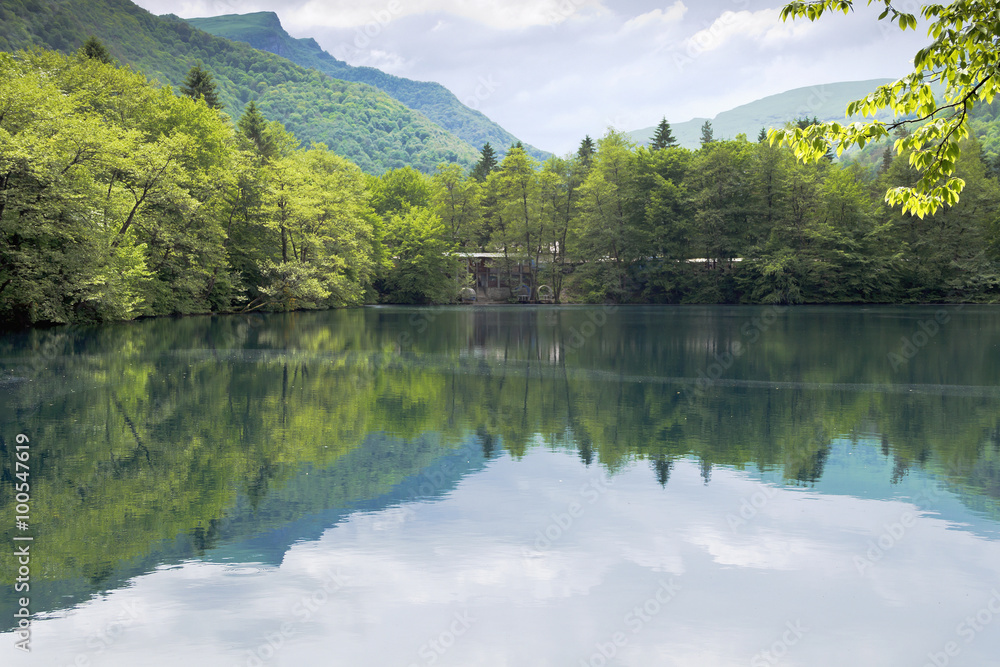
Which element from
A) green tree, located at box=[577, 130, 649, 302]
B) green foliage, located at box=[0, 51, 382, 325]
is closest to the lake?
green foliage, located at box=[0, 51, 382, 325]

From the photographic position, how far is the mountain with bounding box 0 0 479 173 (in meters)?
148

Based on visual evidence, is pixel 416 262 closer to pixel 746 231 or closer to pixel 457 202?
pixel 457 202

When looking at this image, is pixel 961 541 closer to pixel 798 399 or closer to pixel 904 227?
pixel 798 399

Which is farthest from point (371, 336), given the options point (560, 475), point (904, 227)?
point (904, 227)

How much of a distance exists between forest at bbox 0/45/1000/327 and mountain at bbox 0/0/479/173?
5547cm

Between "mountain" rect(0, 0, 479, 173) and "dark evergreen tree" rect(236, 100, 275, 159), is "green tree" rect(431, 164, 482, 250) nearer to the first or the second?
"dark evergreen tree" rect(236, 100, 275, 159)

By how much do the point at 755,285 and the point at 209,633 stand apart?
70154 mm

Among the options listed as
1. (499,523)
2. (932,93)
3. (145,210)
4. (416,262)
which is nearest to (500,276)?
(416,262)

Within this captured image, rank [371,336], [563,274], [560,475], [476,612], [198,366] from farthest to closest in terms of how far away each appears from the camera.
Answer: [563,274] → [371,336] → [198,366] → [560,475] → [476,612]

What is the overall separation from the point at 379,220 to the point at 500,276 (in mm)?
18576

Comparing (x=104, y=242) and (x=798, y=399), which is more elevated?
(x=104, y=242)

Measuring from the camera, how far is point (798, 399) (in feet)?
49.5

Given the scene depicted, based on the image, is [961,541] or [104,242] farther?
[104,242]

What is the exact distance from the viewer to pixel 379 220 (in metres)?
72.0
